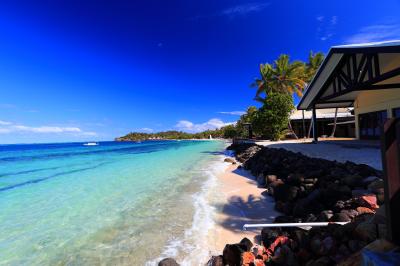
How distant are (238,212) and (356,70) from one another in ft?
24.8

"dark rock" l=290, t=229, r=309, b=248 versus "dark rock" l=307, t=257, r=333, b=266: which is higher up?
"dark rock" l=307, t=257, r=333, b=266

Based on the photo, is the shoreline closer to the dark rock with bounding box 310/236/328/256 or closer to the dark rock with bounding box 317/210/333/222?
the dark rock with bounding box 317/210/333/222

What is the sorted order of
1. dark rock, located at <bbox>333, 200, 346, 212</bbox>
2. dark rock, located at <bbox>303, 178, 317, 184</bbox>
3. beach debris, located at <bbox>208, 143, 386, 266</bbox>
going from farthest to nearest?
1. dark rock, located at <bbox>303, 178, 317, 184</bbox>
2. dark rock, located at <bbox>333, 200, 346, 212</bbox>
3. beach debris, located at <bbox>208, 143, 386, 266</bbox>

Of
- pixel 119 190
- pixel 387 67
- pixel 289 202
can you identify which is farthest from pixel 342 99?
pixel 119 190

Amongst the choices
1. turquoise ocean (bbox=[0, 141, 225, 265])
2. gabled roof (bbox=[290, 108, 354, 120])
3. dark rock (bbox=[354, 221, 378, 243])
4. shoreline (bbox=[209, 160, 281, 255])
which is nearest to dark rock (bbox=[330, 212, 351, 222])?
dark rock (bbox=[354, 221, 378, 243])

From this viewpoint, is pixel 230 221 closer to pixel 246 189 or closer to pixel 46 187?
pixel 246 189

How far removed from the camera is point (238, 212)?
633cm

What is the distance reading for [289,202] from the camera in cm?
605

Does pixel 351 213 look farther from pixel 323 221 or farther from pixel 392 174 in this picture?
pixel 392 174

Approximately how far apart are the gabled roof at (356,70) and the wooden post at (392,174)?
5.62 metres

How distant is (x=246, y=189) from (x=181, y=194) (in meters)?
2.53

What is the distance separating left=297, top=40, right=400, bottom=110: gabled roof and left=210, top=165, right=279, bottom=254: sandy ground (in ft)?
18.0

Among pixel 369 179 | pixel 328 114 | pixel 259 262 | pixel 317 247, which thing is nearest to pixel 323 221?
pixel 317 247

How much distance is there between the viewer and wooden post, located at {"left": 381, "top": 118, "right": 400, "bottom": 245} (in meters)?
1.97
